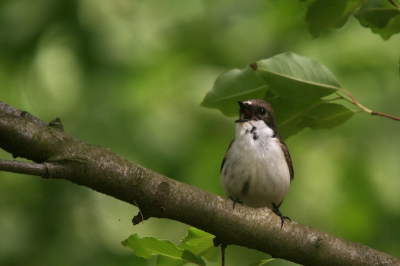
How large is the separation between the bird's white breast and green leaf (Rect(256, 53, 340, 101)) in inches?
50.0

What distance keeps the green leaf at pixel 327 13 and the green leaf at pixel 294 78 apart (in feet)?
0.97

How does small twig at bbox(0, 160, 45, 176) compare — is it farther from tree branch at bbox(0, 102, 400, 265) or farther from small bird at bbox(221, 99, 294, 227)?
small bird at bbox(221, 99, 294, 227)

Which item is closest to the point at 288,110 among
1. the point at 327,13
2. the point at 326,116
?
the point at 326,116

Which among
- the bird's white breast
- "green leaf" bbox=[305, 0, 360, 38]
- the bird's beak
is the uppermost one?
"green leaf" bbox=[305, 0, 360, 38]

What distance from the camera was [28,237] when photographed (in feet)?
18.5

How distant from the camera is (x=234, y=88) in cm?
343

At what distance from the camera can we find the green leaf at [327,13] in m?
3.32

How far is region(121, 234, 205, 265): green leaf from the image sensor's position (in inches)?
107

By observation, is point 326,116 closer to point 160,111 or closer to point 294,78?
point 294,78

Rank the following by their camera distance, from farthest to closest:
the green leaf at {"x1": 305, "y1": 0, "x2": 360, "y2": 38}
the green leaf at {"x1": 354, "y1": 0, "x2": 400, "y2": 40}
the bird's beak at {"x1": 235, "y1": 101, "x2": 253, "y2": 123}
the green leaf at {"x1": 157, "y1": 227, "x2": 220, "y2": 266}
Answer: the bird's beak at {"x1": 235, "y1": 101, "x2": 253, "y2": 123} → the green leaf at {"x1": 305, "y1": 0, "x2": 360, "y2": 38} → the green leaf at {"x1": 354, "y1": 0, "x2": 400, "y2": 40} → the green leaf at {"x1": 157, "y1": 227, "x2": 220, "y2": 266}

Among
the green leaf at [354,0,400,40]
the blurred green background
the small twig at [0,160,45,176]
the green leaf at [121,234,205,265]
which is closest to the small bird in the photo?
the blurred green background

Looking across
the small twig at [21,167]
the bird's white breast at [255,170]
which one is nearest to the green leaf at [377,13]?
the bird's white breast at [255,170]

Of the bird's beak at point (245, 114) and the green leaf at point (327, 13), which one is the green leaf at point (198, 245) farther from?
the bird's beak at point (245, 114)

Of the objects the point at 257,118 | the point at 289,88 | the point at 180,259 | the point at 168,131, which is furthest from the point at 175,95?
the point at 180,259
